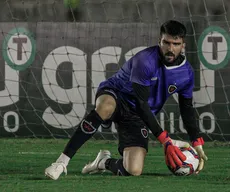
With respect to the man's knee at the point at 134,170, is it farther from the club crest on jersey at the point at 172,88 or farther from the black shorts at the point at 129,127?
the club crest on jersey at the point at 172,88

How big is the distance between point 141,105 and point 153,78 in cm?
47

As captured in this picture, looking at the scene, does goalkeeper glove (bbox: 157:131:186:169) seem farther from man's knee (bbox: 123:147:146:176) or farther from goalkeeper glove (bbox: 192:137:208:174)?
man's knee (bbox: 123:147:146:176)

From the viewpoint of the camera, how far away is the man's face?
6344mm

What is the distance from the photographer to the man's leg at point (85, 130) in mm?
6098

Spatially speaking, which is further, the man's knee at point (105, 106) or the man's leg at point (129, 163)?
the man's leg at point (129, 163)

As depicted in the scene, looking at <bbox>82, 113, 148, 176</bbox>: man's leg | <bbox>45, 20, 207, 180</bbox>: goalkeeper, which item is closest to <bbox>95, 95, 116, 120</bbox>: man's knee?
<bbox>45, 20, 207, 180</bbox>: goalkeeper

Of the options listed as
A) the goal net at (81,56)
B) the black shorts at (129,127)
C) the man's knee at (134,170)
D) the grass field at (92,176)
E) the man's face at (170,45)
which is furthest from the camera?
the goal net at (81,56)

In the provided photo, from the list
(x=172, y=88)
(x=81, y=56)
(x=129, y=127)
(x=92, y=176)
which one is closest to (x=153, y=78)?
(x=172, y=88)

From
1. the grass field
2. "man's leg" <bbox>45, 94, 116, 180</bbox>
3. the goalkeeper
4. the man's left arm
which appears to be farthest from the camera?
the man's left arm

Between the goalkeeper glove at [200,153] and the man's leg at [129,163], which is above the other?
the goalkeeper glove at [200,153]

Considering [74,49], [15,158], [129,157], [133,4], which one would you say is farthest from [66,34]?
[129,157]

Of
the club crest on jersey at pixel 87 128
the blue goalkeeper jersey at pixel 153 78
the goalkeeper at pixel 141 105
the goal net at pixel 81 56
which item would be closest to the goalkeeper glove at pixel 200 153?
the goalkeeper at pixel 141 105

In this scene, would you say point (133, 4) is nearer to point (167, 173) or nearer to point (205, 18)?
point (205, 18)

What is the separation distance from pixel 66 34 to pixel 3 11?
854mm
